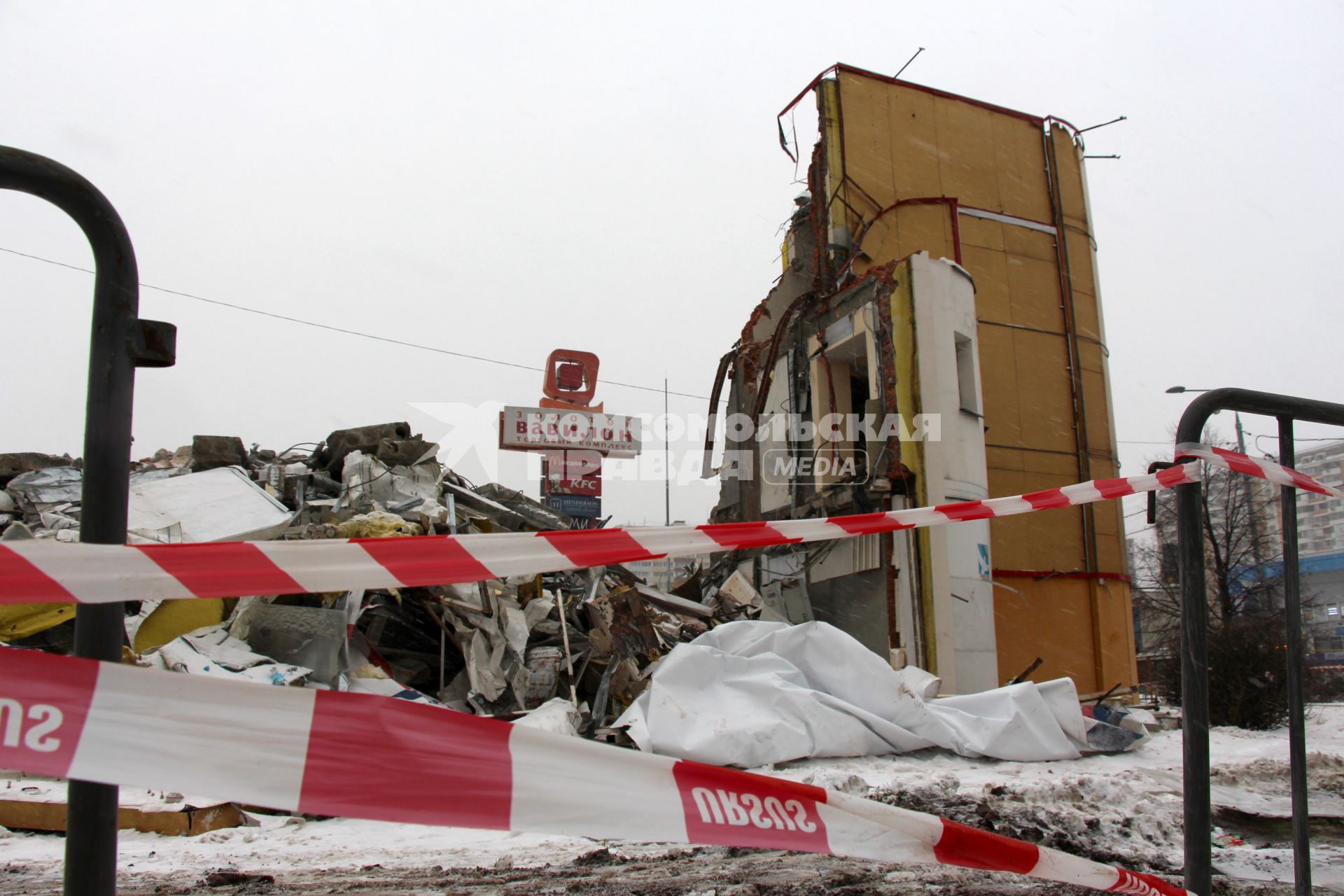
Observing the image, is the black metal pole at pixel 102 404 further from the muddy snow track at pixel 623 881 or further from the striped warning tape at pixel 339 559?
the muddy snow track at pixel 623 881

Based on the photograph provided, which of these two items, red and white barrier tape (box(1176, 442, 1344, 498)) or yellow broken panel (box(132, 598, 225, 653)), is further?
yellow broken panel (box(132, 598, 225, 653))

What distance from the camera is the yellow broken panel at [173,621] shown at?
7738 mm

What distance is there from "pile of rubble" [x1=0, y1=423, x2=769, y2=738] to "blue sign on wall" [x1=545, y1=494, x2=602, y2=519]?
11878 mm

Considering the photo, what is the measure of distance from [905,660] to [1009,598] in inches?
271

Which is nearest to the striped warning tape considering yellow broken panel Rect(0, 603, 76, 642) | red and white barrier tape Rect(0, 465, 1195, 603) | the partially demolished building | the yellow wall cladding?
red and white barrier tape Rect(0, 465, 1195, 603)

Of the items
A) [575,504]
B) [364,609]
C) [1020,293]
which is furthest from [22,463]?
[1020,293]

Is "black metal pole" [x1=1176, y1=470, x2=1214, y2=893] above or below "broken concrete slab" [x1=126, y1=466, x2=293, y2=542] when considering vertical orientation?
below

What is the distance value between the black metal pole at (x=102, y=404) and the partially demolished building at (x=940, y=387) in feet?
35.5

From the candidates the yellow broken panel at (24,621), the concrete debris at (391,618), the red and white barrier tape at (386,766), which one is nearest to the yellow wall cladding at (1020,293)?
the concrete debris at (391,618)

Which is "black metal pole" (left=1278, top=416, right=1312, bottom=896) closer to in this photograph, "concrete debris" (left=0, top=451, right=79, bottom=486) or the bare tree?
the bare tree

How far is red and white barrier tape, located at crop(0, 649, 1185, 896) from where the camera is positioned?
1560 millimetres

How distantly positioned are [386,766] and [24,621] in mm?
7499

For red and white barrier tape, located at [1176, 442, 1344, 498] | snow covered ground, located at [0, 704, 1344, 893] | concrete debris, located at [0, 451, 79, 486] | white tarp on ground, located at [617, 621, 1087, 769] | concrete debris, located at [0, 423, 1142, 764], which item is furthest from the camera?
concrete debris, located at [0, 451, 79, 486]

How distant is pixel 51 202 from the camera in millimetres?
1782
